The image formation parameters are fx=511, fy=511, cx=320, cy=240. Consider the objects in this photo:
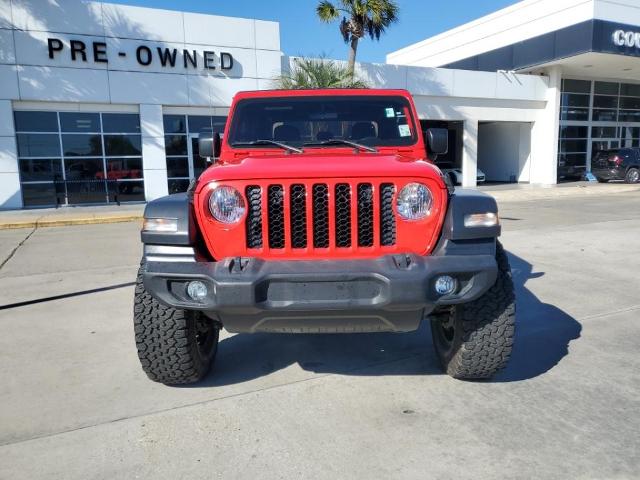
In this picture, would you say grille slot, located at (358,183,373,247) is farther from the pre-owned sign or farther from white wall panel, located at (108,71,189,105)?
the pre-owned sign

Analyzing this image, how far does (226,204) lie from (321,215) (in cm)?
54

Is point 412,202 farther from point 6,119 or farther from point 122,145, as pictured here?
point 6,119

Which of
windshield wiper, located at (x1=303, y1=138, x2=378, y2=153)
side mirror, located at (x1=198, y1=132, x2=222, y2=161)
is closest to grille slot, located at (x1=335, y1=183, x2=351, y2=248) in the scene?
windshield wiper, located at (x1=303, y1=138, x2=378, y2=153)

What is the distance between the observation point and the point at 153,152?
17.2 m

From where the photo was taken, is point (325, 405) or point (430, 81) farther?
point (430, 81)

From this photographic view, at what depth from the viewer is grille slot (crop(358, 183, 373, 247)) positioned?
285cm

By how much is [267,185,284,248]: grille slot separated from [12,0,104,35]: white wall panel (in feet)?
52.4

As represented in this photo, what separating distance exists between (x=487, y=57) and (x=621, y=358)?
23901 millimetres

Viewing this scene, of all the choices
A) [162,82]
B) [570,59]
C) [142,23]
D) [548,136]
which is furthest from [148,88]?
[548,136]

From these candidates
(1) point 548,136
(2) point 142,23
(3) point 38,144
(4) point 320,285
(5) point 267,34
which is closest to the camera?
(4) point 320,285

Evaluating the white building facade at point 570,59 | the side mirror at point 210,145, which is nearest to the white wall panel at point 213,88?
the white building facade at point 570,59

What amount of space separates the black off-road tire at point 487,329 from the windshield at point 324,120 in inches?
56.0

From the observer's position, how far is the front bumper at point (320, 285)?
257cm

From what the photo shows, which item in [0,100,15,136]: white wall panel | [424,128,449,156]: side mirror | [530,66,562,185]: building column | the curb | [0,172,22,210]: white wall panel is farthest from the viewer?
[530,66,562,185]: building column
